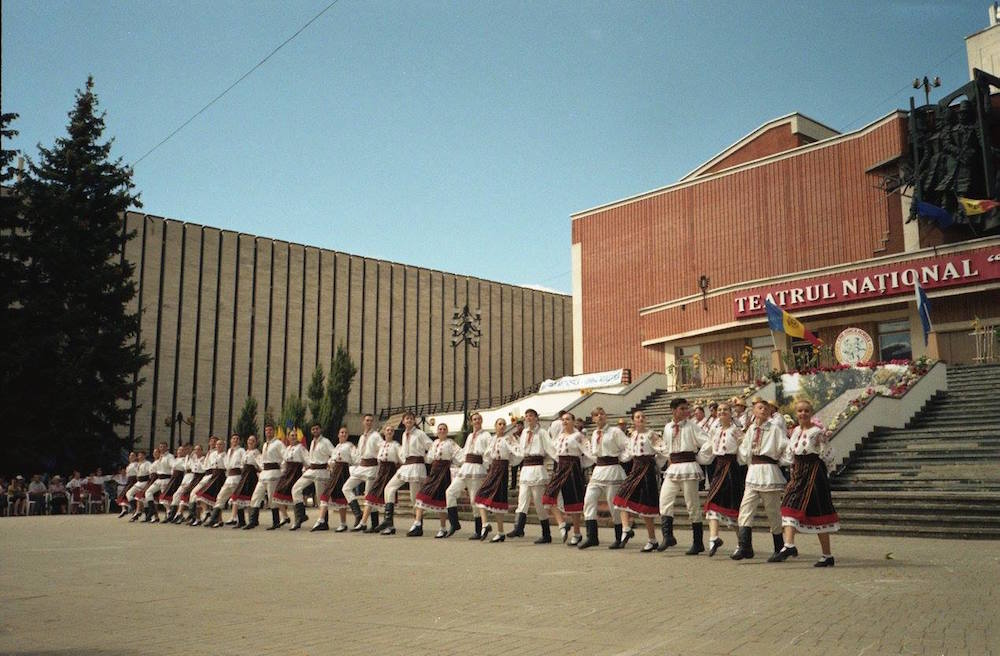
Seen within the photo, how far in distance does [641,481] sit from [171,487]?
1299 centimetres

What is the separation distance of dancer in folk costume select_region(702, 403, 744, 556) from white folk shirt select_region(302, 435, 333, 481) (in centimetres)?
811

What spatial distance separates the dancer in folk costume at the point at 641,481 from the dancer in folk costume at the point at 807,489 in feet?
7.10

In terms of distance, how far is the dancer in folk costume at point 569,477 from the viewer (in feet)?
42.0

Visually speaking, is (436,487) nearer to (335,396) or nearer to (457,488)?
(457,488)

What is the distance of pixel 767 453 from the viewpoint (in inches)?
403

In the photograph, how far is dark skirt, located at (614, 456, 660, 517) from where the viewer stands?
38.7 feet

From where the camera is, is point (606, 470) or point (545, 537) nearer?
point (606, 470)

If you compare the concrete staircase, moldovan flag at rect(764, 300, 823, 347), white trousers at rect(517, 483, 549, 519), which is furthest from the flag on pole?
white trousers at rect(517, 483, 549, 519)

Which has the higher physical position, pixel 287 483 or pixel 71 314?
pixel 71 314

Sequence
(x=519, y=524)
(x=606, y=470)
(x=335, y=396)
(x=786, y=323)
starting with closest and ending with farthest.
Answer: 1. (x=606, y=470)
2. (x=519, y=524)
3. (x=786, y=323)
4. (x=335, y=396)

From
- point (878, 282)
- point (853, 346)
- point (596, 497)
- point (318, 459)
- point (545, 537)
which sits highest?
point (878, 282)

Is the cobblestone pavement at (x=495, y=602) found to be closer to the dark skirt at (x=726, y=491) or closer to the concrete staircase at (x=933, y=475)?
the dark skirt at (x=726, y=491)

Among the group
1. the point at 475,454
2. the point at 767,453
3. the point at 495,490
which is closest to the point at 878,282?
the point at 475,454

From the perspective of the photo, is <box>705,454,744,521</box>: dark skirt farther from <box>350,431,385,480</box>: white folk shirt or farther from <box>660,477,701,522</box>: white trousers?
<box>350,431,385,480</box>: white folk shirt
